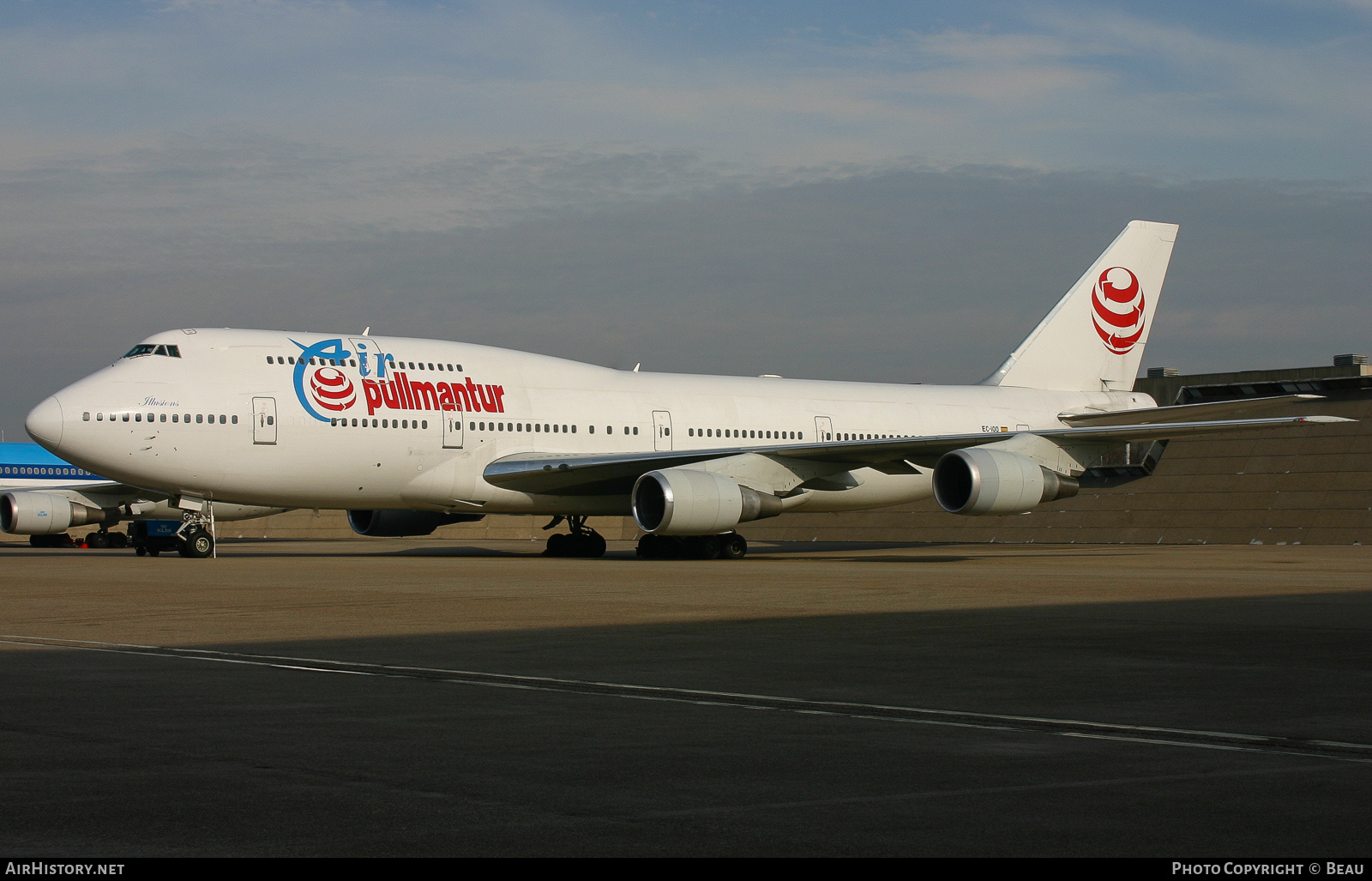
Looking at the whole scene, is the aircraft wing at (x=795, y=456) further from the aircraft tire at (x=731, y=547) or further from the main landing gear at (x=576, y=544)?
the main landing gear at (x=576, y=544)

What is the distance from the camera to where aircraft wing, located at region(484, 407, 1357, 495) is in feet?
76.9

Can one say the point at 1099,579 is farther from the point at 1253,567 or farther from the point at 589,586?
the point at 589,586

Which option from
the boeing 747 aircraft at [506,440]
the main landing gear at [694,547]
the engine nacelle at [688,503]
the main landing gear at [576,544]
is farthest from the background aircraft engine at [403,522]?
the engine nacelle at [688,503]

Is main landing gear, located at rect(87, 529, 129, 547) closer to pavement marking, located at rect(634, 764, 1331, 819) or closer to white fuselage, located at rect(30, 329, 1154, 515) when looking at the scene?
white fuselage, located at rect(30, 329, 1154, 515)

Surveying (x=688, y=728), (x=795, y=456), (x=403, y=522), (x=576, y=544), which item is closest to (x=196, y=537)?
(x=403, y=522)

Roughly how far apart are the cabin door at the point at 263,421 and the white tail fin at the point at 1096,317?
1720 centimetres

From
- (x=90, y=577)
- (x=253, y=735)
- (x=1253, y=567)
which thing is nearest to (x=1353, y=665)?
(x=253, y=735)

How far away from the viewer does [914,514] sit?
42656 millimetres

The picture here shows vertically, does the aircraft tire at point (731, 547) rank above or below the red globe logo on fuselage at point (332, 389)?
below

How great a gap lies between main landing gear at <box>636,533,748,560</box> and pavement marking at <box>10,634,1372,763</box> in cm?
1646

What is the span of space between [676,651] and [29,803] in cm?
513

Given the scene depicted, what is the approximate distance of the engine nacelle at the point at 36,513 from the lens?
3222cm

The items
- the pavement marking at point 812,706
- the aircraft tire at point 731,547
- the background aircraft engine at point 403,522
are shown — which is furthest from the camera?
the background aircraft engine at point 403,522

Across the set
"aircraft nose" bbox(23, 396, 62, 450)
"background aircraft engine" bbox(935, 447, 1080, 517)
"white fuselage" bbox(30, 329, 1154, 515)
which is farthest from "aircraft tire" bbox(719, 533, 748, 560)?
"aircraft nose" bbox(23, 396, 62, 450)
